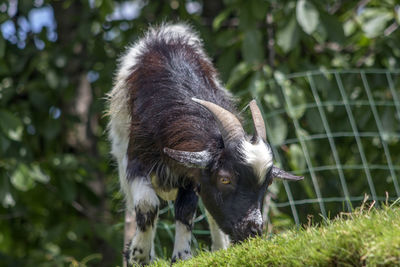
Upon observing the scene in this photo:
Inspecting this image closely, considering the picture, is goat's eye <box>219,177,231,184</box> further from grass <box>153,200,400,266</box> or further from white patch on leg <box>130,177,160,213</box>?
grass <box>153,200,400,266</box>

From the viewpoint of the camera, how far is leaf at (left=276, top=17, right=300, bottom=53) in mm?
7605

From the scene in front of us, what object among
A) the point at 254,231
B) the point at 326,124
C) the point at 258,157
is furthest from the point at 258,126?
the point at 326,124

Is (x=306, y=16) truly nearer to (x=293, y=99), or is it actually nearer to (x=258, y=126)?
(x=293, y=99)


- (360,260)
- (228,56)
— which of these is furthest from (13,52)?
(360,260)

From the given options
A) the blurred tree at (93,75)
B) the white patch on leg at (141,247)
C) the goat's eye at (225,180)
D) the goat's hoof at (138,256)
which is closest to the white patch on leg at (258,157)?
the goat's eye at (225,180)

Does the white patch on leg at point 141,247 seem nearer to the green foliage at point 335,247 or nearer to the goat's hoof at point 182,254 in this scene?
the goat's hoof at point 182,254

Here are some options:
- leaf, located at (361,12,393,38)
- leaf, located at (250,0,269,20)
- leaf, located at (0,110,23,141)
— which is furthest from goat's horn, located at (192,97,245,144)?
leaf, located at (361,12,393,38)

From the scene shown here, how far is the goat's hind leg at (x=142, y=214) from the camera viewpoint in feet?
18.4

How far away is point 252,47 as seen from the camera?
7.87 m

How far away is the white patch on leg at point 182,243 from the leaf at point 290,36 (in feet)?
8.76

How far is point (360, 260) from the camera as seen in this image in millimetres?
3500

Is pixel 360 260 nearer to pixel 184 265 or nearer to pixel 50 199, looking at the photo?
pixel 184 265

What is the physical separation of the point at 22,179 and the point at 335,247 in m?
5.18

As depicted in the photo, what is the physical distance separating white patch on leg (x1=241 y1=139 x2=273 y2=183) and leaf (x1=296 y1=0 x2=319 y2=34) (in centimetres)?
262
